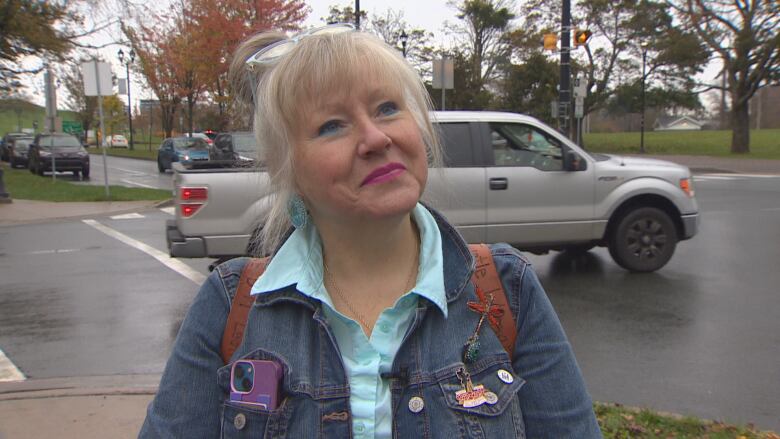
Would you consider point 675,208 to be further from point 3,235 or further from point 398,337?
point 3,235

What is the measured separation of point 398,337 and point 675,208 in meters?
7.58

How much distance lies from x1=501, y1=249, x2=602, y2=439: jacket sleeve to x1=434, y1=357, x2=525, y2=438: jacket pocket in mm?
38

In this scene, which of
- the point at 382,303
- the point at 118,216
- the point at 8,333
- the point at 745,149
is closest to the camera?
the point at 382,303

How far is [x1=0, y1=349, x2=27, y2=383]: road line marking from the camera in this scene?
516cm

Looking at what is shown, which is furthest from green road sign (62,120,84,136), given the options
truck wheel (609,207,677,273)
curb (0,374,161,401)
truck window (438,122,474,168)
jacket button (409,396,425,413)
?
jacket button (409,396,425,413)

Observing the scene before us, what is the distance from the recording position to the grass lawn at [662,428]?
371 centimetres

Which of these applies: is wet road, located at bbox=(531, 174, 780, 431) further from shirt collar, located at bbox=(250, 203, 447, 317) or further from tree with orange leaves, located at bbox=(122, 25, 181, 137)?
tree with orange leaves, located at bbox=(122, 25, 181, 137)

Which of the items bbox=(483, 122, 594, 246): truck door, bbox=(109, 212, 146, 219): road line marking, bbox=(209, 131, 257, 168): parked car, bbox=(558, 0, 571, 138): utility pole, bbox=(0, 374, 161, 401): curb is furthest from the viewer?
bbox=(558, 0, 571, 138): utility pole

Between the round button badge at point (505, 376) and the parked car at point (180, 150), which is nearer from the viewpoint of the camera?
the round button badge at point (505, 376)

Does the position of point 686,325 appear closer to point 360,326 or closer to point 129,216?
point 360,326

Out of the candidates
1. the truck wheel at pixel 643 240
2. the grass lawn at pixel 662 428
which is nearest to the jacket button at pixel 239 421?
the grass lawn at pixel 662 428

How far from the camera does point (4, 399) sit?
178 inches

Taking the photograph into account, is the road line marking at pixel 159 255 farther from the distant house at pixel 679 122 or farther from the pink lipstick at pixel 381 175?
the distant house at pixel 679 122

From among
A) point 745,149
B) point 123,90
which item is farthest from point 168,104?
point 745,149
